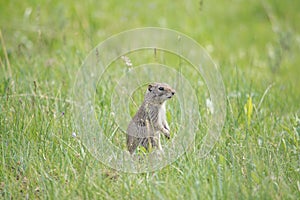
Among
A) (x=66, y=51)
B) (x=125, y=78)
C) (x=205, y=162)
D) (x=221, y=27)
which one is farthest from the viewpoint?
(x=221, y=27)

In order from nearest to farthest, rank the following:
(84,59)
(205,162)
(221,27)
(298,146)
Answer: (205,162)
(298,146)
(84,59)
(221,27)

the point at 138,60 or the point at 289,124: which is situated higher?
the point at 138,60

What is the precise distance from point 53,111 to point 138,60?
185cm

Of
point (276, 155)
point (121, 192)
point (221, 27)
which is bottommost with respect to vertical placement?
point (121, 192)

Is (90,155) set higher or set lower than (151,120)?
lower

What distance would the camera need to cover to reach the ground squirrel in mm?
3711

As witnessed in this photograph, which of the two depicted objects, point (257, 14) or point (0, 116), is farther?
point (257, 14)

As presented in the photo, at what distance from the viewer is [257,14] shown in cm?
867

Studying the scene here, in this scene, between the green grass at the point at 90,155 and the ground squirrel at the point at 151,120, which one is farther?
the ground squirrel at the point at 151,120

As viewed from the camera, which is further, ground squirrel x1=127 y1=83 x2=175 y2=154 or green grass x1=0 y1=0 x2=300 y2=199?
ground squirrel x1=127 y1=83 x2=175 y2=154

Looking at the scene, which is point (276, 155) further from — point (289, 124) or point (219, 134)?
point (289, 124)

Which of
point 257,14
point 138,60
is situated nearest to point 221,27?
point 257,14

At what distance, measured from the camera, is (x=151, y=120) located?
12.0ft

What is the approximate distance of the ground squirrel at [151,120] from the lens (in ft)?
12.2
